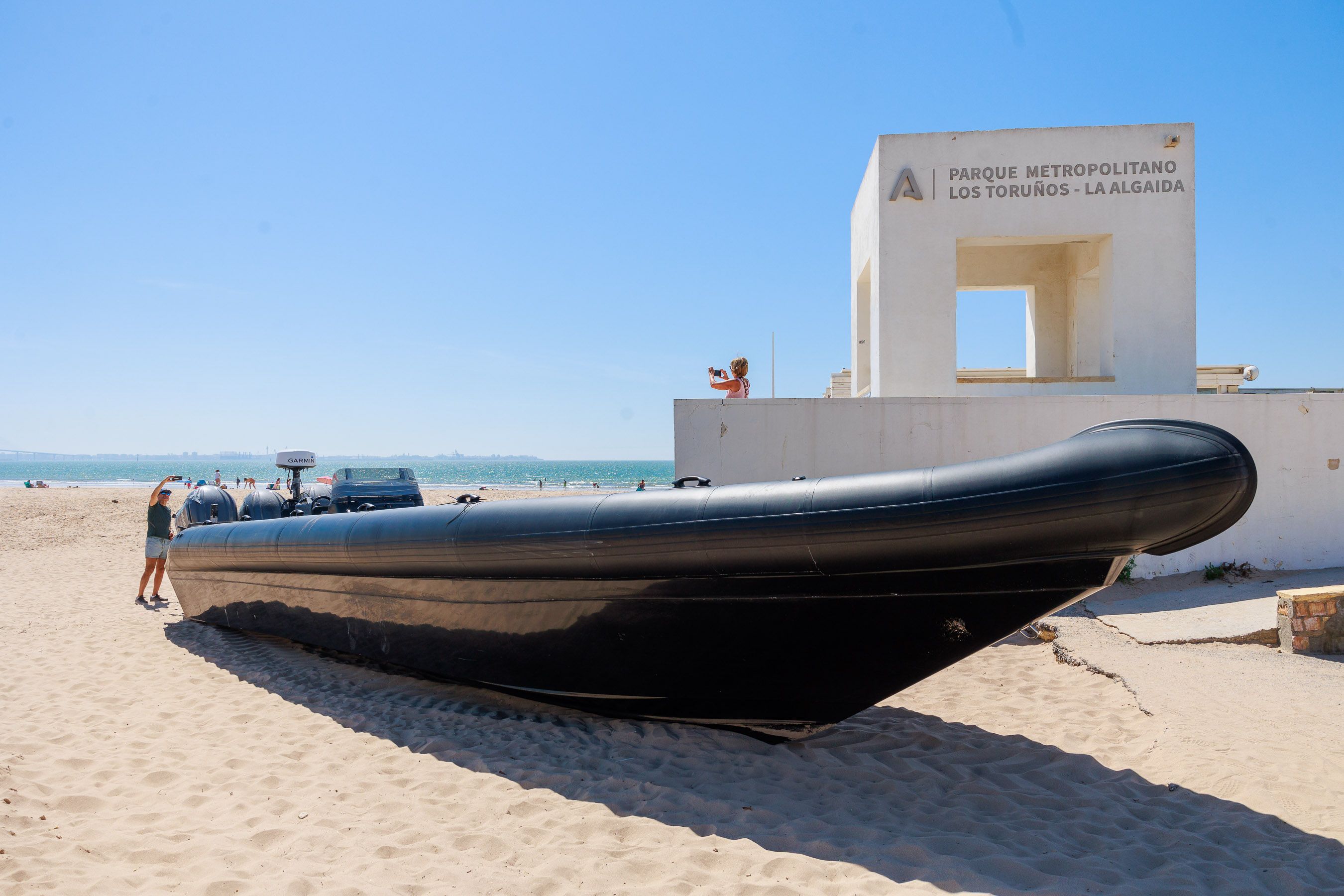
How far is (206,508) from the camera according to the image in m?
9.16

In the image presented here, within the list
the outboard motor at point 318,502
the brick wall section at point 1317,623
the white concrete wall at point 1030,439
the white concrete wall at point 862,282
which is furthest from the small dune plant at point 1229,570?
the outboard motor at point 318,502

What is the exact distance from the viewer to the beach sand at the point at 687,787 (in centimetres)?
296

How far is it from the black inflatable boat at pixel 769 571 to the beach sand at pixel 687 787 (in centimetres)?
35

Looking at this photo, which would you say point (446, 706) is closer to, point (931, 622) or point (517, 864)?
point (517, 864)

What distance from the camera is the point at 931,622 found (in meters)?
3.64

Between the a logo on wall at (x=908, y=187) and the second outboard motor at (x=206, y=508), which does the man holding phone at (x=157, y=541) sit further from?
the a logo on wall at (x=908, y=187)

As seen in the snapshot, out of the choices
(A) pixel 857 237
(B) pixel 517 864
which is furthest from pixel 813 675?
(A) pixel 857 237

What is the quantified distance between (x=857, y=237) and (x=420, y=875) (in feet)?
33.4

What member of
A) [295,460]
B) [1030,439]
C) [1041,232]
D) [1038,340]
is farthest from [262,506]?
[1038,340]

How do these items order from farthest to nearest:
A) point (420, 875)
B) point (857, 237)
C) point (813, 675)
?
point (857, 237) < point (813, 675) < point (420, 875)

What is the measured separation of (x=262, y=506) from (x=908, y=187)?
27.6ft

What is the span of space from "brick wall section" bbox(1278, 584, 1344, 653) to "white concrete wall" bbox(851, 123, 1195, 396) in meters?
3.72

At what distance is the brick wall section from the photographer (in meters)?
5.26

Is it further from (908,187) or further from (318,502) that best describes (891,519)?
(908,187)
